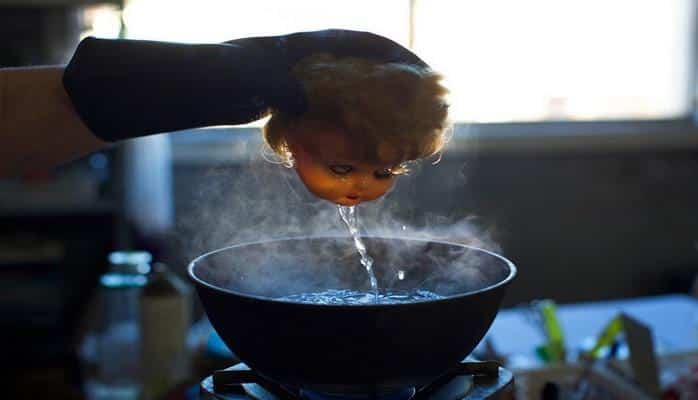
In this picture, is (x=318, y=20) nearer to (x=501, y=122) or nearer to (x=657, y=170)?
(x=501, y=122)

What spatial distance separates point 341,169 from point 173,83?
236 millimetres

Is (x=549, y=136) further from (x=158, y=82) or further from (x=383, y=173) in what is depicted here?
(x=158, y=82)

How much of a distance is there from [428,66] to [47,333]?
7.60ft

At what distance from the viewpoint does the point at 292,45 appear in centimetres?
94

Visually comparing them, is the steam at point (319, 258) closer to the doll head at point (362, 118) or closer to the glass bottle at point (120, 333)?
the doll head at point (362, 118)

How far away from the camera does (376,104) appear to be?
0.88 meters

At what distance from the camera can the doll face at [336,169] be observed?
0.91 meters

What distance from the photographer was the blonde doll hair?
2.90ft

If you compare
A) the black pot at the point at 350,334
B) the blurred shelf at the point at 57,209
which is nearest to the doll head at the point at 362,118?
the black pot at the point at 350,334

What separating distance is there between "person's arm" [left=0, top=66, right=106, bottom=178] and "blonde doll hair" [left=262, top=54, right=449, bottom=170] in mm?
291

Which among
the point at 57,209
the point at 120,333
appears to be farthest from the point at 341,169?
the point at 57,209

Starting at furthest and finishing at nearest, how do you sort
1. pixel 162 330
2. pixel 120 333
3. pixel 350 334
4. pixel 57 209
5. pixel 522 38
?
pixel 522 38 → pixel 57 209 → pixel 120 333 → pixel 162 330 → pixel 350 334

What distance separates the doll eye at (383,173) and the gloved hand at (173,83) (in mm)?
132

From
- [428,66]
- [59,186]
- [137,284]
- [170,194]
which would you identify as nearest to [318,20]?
[170,194]
